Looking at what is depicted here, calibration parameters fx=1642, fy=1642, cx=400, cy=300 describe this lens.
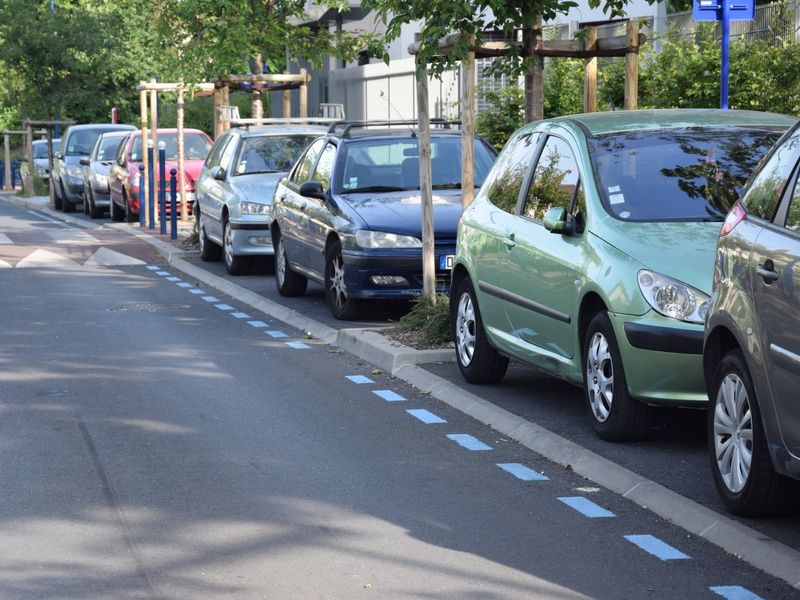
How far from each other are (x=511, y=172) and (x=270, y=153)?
1012 cm

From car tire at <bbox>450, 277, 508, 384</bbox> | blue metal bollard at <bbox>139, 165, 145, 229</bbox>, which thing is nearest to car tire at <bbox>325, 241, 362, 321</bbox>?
car tire at <bbox>450, 277, 508, 384</bbox>

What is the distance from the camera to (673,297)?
26.3ft

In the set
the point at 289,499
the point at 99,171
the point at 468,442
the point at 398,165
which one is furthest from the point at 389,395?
the point at 99,171

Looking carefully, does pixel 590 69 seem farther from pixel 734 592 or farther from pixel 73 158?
pixel 73 158

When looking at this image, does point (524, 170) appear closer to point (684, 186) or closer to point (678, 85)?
point (684, 186)

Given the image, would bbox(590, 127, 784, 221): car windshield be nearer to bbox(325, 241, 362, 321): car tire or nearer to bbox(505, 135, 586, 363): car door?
bbox(505, 135, 586, 363): car door

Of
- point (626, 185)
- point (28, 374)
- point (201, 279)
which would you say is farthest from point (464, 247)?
point (201, 279)

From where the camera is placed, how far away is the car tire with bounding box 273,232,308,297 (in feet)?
55.0

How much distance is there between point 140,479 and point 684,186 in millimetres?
3351

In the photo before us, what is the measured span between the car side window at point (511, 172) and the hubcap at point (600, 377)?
1634 millimetres

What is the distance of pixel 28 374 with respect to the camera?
453 inches

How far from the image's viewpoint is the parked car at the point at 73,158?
128ft

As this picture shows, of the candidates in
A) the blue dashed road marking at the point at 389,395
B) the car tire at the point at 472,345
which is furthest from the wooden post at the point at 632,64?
the blue dashed road marking at the point at 389,395

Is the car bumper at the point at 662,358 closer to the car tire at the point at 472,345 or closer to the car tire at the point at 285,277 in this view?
the car tire at the point at 472,345
